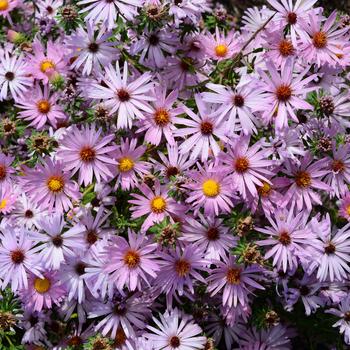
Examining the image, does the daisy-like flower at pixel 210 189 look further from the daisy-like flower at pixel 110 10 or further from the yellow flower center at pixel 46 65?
the yellow flower center at pixel 46 65

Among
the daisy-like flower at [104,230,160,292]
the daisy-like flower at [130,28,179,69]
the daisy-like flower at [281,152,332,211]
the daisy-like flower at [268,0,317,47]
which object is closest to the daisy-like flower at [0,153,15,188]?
the daisy-like flower at [104,230,160,292]

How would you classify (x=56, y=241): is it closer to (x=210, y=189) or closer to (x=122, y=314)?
(x=122, y=314)

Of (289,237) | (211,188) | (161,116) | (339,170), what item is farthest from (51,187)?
(339,170)

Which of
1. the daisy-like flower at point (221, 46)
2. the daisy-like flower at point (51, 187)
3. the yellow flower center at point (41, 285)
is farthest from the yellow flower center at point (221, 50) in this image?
the yellow flower center at point (41, 285)

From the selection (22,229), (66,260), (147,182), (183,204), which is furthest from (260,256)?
(22,229)

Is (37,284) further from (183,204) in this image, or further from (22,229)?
(183,204)

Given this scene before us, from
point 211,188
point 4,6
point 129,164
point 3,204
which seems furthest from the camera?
point 4,6
